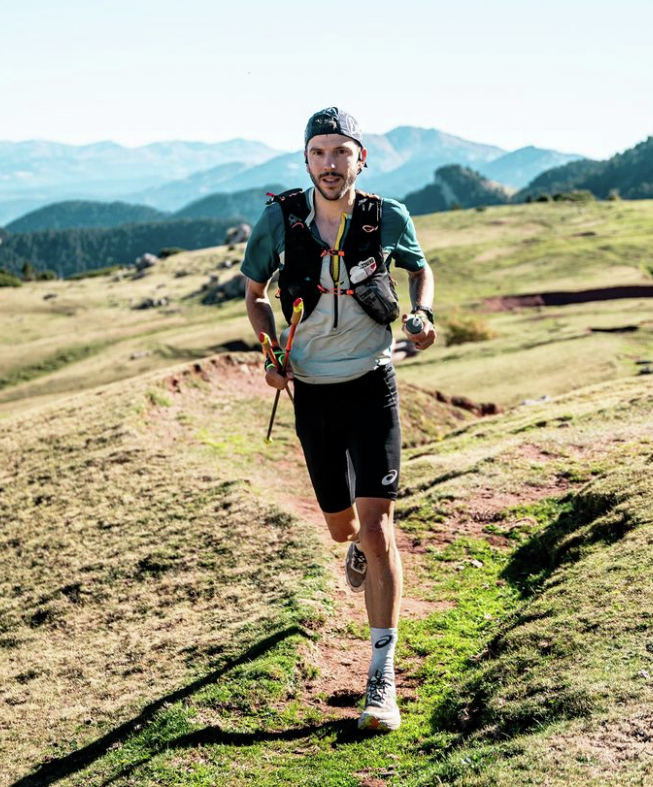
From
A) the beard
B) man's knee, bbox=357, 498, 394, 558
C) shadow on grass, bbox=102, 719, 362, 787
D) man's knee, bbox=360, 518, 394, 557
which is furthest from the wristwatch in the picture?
shadow on grass, bbox=102, 719, 362, 787

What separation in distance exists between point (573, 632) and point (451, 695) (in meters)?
1.02

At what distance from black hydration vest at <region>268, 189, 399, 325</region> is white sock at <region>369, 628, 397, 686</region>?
2.31 m

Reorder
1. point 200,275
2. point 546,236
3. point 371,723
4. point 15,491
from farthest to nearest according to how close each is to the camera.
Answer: point 200,275
point 546,236
point 15,491
point 371,723

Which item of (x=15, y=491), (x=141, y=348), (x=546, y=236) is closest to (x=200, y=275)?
(x=546, y=236)

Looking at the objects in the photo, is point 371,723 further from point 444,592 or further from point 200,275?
point 200,275

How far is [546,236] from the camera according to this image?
101 m

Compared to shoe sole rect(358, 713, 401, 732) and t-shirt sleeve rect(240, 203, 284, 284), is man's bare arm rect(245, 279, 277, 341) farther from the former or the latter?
shoe sole rect(358, 713, 401, 732)

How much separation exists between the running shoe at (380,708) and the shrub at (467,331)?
1687 inches

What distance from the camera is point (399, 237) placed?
712cm

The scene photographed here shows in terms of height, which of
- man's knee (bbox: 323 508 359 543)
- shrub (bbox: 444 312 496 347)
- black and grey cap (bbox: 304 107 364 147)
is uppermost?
black and grey cap (bbox: 304 107 364 147)

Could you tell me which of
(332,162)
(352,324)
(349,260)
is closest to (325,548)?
(352,324)

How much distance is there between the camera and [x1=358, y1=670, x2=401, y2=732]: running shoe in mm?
6699

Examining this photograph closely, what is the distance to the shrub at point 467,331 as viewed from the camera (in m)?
49.5

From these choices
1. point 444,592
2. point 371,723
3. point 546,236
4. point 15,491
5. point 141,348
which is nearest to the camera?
point 371,723
